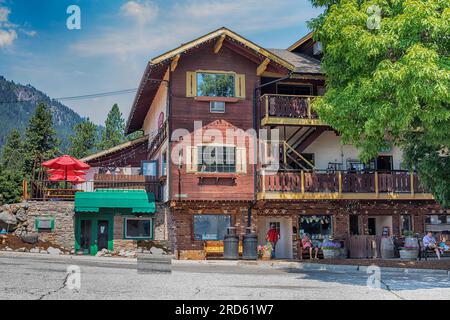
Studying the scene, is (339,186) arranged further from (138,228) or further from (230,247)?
(138,228)

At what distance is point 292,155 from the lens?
94.7 feet

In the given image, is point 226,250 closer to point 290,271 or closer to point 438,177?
point 290,271

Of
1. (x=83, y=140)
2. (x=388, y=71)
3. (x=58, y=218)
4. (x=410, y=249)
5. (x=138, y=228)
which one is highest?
(x=83, y=140)

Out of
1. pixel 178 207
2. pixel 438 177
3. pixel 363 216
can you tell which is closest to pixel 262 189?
pixel 178 207

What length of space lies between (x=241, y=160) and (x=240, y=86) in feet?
11.4

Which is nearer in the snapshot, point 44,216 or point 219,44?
point 219,44

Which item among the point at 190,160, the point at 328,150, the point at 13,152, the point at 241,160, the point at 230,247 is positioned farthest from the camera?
the point at 13,152

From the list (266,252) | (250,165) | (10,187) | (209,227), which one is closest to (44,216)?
(209,227)

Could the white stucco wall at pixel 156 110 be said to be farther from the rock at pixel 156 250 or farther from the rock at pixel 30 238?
the rock at pixel 30 238

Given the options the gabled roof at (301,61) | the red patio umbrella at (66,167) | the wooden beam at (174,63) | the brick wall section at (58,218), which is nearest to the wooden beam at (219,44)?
the wooden beam at (174,63)

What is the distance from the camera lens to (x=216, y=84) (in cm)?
2784

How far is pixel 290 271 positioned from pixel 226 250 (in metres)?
5.08

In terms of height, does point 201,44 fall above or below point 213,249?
above

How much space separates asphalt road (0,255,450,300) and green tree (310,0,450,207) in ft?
14.5
